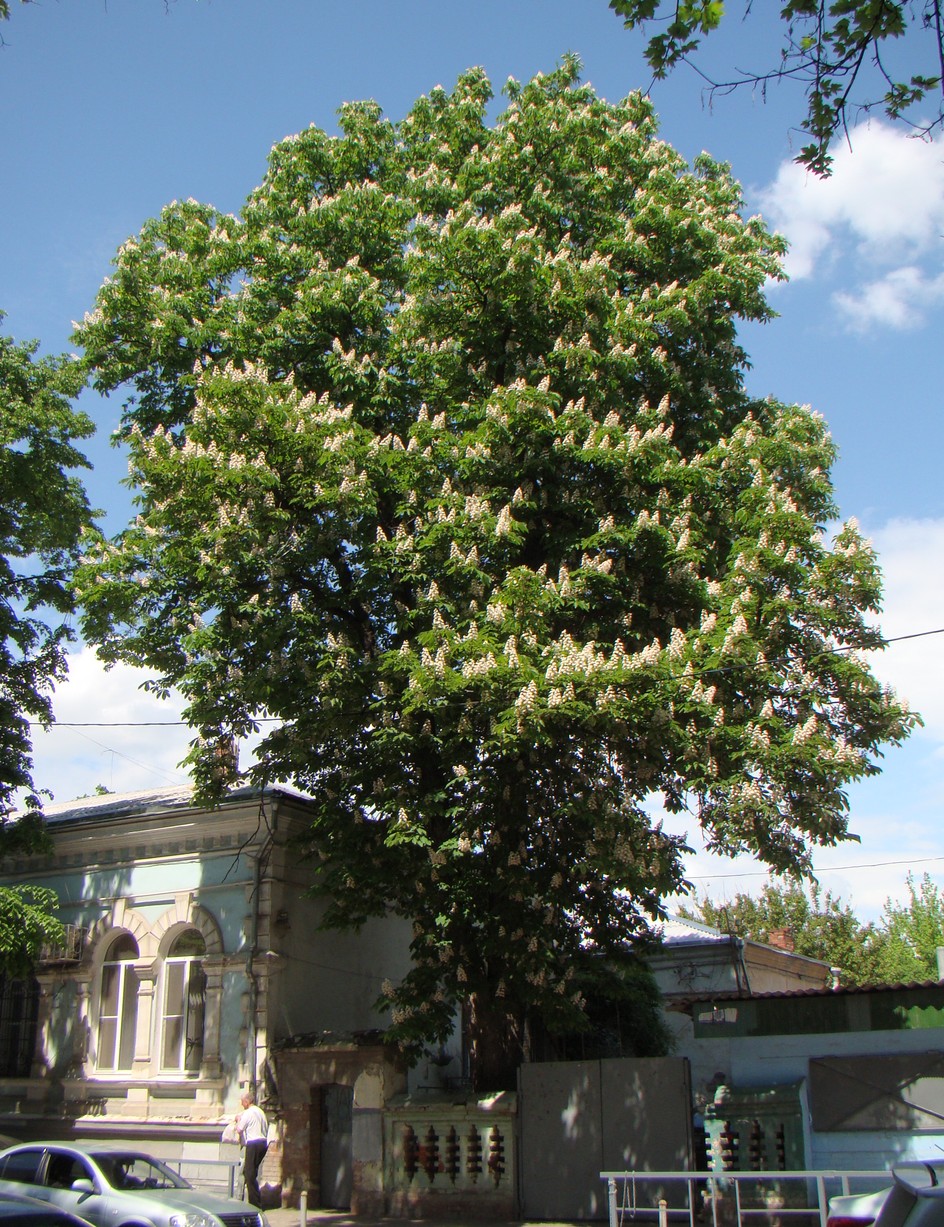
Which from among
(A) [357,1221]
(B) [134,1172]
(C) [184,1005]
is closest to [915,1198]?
(B) [134,1172]

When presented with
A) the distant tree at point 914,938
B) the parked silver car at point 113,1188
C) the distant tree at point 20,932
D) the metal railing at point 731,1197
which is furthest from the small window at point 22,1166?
the distant tree at point 914,938

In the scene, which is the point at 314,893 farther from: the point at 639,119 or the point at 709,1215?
the point at 639,119

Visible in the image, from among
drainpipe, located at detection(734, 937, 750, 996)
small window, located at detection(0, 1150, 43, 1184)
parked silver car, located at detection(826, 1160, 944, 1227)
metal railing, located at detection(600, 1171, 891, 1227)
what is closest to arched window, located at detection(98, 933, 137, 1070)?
small window, located at detection(0, 1150, 43, 1184)

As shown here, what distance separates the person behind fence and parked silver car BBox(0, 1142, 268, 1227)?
7.65 feet

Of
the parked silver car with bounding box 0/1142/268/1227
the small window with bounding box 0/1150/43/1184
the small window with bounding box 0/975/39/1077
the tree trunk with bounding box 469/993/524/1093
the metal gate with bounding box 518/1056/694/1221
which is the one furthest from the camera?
the small window with bounding box 0/975/39/1077

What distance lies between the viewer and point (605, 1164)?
14844 mm

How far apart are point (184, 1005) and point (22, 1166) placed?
24.2ft

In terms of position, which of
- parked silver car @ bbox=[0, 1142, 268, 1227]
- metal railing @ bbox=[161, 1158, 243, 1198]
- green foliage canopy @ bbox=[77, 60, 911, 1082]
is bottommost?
metal railing @ bbox=[161, 1158, 243, 1198]

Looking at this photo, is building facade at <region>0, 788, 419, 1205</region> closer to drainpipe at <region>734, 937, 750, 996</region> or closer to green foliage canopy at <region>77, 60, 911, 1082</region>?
green foliage canopy at <region>77, 60, 911, 1082</region>

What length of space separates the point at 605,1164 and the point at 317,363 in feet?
41.0

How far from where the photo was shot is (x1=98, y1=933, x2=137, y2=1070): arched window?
20141 mm

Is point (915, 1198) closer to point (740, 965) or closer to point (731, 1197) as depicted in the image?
point (731, 1197)

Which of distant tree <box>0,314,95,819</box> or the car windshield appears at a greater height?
distant tree <box>0,314,95,819</box>

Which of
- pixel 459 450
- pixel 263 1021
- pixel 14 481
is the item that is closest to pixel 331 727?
pixel 459 450
